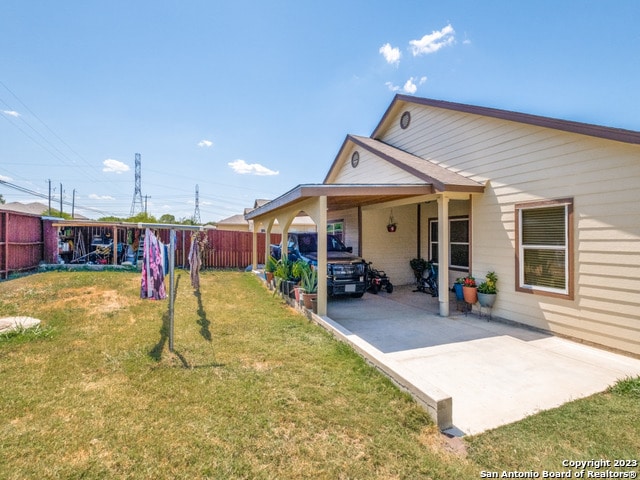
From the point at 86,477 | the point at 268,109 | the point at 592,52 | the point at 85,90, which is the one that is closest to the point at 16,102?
the point at 85,90

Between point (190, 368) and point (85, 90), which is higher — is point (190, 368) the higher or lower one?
the lower one

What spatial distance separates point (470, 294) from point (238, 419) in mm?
5481

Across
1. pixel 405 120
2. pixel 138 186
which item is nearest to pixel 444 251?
pixel 405 120

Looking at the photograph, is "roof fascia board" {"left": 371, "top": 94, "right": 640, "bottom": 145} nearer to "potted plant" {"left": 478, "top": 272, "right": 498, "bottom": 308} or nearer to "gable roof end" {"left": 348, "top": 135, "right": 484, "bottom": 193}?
"gable roof end" {"left": 348, "top": 135, "right": 484, "bottom": 193}

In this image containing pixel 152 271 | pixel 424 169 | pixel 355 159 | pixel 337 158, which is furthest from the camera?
pixel 337 158

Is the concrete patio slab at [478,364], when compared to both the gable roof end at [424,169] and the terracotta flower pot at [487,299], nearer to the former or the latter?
the terracotta flower pot at [487,299]

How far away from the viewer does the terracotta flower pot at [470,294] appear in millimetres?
6570

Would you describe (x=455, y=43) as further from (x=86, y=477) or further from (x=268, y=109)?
(x=86, y=477)

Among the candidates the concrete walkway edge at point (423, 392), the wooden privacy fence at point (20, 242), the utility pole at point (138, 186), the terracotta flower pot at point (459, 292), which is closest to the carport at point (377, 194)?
the terracotta flower pot at point (459, 292)

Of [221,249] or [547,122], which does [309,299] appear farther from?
[221,249]

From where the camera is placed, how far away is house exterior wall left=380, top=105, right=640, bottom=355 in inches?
173

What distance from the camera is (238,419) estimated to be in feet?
9.37

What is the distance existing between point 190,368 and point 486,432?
3.33 m

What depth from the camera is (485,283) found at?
20.9 feet
